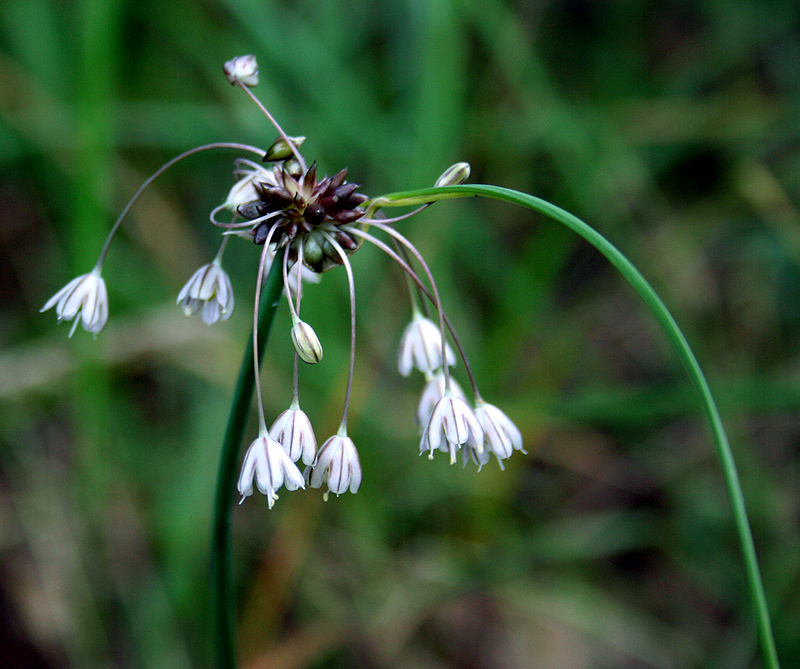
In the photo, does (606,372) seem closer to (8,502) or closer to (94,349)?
(94,349)

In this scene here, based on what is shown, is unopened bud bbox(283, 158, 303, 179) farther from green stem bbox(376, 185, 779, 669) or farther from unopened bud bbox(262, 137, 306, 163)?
green stem bbox(376, 185, 779, 669)

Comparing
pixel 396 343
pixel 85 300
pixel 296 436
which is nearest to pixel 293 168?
pixel 296 436

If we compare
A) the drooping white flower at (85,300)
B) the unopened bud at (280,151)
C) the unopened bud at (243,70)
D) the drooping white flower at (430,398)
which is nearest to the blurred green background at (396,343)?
the drooping white flower at (85,300)

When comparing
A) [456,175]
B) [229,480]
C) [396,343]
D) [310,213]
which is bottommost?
[229,480]

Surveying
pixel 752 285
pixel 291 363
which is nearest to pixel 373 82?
pixel 291 363

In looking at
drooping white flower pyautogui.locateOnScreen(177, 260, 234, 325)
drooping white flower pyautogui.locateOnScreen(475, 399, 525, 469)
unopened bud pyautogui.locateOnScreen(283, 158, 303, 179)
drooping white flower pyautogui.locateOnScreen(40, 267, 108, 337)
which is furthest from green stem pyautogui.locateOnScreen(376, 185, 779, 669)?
drooping white flower pyautogui.locateOnScreen(40, 267, 108, 337)

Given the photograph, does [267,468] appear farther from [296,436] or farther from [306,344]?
[306,344]
